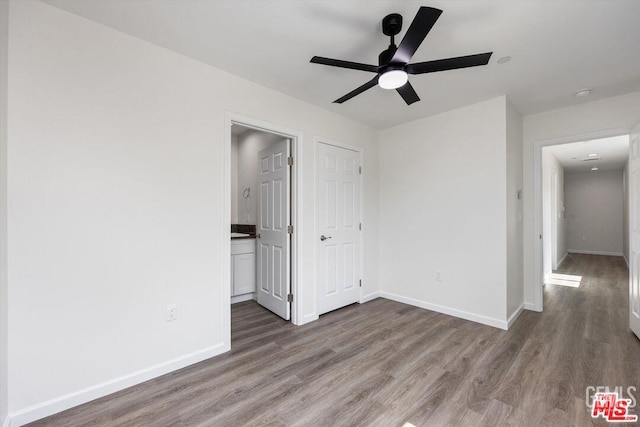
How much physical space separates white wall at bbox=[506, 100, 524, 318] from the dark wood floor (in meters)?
0.34

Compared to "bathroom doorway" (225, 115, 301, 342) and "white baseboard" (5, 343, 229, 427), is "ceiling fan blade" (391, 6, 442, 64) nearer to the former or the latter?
"bathroom doorway" (225, 115, 301, 342)

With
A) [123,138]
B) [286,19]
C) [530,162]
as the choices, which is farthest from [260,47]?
[530,162]

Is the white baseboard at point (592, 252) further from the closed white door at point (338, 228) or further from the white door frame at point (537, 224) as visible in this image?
the closed white door at point (338, 228)

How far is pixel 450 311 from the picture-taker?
3.39 meters

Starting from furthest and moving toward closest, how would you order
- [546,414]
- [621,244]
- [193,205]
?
[621,244] → [193,205] → [546,414]

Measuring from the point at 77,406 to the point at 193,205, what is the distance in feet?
4.98

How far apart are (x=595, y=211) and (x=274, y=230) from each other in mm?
9993

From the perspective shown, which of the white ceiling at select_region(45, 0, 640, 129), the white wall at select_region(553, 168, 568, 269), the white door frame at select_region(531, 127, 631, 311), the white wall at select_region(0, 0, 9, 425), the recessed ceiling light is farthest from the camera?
the white wall at select_region(553, 168, 568, 269)

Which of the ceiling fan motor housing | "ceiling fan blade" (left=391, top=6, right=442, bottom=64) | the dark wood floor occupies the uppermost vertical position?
the ceiling fan motor housing

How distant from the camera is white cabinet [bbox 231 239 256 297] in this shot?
3.77 meters

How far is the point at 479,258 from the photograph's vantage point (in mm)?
3176

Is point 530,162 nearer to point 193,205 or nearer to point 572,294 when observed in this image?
point 572,294

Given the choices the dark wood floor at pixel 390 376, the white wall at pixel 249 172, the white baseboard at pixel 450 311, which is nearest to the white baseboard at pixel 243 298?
the dark wood floor at pixel 390 376

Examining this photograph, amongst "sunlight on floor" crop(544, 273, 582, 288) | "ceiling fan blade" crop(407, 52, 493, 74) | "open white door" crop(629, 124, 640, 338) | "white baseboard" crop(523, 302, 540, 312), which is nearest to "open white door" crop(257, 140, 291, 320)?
"ceiling fan blade" crop(407, 52, 493, 74)
